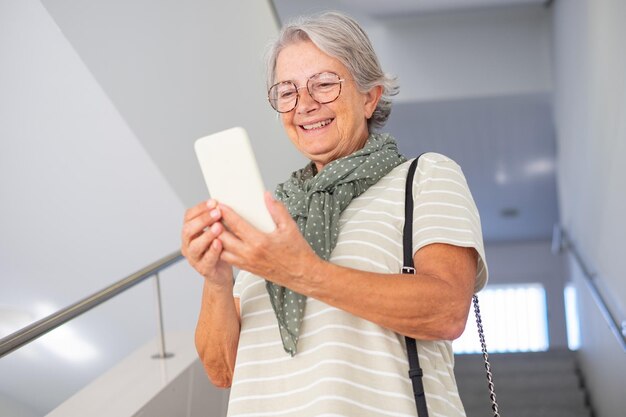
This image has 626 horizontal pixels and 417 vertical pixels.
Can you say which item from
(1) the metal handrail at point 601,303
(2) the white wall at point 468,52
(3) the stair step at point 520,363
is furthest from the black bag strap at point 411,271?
(2) the white wall at point 468,52

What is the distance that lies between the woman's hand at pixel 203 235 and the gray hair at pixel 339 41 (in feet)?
1.38

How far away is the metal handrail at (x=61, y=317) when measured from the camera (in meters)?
2.01

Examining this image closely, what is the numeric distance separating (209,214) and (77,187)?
3.62 meters

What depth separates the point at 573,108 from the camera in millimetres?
6172

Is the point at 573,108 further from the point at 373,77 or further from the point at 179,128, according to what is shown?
the point at 373,77

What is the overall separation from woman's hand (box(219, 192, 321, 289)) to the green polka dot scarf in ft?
0.44

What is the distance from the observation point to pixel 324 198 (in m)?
1.47

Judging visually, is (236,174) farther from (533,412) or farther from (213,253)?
(533,412)

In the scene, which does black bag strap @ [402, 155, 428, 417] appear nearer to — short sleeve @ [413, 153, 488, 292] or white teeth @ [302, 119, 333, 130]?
short sleeve @ [413, 153, 488, 292]

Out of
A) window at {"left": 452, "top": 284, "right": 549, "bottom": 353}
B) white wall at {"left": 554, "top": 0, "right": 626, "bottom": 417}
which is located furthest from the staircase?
window at {"left": 452, "top": 284, "right": 549, "bottom": 353}

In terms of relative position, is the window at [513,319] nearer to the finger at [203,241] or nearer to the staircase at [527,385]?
the staircase at [527,385]

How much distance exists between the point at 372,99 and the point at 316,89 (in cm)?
16

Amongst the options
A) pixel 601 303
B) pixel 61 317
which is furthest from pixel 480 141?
pixel 61 317

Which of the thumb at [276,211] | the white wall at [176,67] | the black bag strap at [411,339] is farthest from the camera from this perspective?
the white wall at [176,67]
